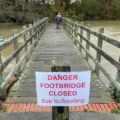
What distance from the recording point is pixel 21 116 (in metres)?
3.02

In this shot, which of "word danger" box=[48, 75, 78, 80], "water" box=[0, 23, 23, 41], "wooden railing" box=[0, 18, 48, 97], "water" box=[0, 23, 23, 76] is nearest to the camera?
"word danger" box=[48, 75, 78, 80]

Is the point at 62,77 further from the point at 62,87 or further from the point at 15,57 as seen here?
the point at 15,57

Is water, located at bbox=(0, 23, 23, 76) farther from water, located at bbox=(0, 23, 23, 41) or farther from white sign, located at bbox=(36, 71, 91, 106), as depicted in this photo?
white sign, located at bbox=(36, 71, 91, 106)

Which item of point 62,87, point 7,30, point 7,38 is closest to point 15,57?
point 62,87

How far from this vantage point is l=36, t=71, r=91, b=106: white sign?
2035mm

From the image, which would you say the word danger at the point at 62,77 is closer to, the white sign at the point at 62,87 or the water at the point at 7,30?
the white sign at the point at 62,87

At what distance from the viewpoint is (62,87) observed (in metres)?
2.06

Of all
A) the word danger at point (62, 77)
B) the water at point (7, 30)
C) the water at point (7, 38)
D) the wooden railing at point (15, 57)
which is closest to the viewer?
the word danger at point (62, 77)

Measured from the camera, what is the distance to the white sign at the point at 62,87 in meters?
2.04

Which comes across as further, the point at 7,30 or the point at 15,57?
the point at 7,30

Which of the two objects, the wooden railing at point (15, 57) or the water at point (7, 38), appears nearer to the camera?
the wooden railing at point (15, 57)

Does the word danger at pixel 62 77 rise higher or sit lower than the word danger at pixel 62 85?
higher

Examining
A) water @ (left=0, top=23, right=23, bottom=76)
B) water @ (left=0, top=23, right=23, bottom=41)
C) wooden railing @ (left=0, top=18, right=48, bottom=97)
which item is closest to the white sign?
wooden railing @ (left=0, top=18, right=48, bottom=97)

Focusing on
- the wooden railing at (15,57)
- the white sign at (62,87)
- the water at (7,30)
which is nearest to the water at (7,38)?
the water at (7,30)
